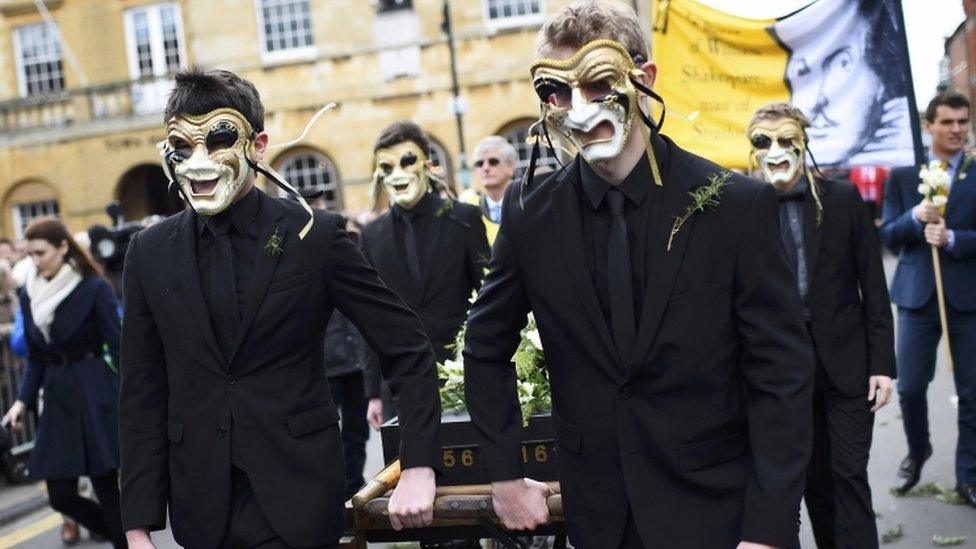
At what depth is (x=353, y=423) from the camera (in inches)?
314

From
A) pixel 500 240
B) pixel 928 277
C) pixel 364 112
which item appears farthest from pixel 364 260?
pixel 364 112

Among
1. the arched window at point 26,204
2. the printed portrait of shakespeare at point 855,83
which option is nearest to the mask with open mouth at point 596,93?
the printed portrait of shakespeare at point 855,83

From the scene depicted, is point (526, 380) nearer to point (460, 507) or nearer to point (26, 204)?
point (460, 507)

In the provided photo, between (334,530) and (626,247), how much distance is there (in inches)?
51.0

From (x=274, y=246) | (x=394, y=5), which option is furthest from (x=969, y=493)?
(x=394, y=5)

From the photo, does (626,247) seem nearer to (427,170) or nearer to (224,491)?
(224,491)

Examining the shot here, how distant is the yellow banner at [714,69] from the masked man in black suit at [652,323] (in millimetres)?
4096

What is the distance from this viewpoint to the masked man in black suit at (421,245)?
6.42 metres

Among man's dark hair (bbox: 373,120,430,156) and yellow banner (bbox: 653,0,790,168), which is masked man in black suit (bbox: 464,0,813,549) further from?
yellow banner (bbox: 653,0,790,168)

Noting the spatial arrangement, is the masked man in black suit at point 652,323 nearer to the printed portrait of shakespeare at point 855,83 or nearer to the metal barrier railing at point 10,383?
the printed portrait of shakespeare at point 855,83

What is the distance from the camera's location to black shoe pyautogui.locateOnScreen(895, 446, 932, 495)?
7.45 meters

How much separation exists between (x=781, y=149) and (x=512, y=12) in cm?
2504

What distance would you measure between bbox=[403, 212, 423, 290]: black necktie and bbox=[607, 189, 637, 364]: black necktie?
3647mm

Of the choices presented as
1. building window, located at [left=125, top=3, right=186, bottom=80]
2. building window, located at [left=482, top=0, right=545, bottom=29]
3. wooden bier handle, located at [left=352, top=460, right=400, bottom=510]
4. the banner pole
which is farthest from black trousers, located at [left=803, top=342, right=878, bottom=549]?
building window, located at [left=125, top=3, right=186, bottom=80]
